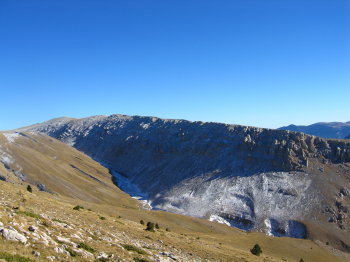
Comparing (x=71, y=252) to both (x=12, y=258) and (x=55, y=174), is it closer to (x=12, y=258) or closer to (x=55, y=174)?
(x=12, y=258)

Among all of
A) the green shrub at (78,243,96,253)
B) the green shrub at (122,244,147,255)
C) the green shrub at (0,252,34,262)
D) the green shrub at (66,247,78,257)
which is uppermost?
the green shrub at (0,252,34,262)

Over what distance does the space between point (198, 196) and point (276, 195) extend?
31.8 metres

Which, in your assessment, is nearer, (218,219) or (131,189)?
(218,219)

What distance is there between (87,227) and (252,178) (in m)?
121

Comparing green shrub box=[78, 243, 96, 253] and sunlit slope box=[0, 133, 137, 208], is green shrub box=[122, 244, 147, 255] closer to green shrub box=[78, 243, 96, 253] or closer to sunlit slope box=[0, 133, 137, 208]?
green shrub box=[78, 243, 96, 253]

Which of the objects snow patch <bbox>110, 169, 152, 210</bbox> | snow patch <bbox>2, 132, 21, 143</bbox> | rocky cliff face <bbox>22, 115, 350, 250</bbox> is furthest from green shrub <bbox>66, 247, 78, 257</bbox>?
snow patch <bbox>2, 132, 21, 143</bbox>

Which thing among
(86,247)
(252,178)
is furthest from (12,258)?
(252,178)

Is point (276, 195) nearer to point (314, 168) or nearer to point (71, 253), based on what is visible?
point (314, 168)

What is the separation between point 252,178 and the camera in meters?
137

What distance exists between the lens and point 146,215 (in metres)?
78.9

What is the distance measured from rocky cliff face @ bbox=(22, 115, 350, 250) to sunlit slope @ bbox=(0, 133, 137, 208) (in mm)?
18431

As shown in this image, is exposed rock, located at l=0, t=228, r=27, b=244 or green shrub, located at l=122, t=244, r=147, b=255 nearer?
exposed rock, located at l=0, t=228, r=27, b=244

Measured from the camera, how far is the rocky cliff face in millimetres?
113062

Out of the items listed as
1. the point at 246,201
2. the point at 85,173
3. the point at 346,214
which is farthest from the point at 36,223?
the point at 85,173
